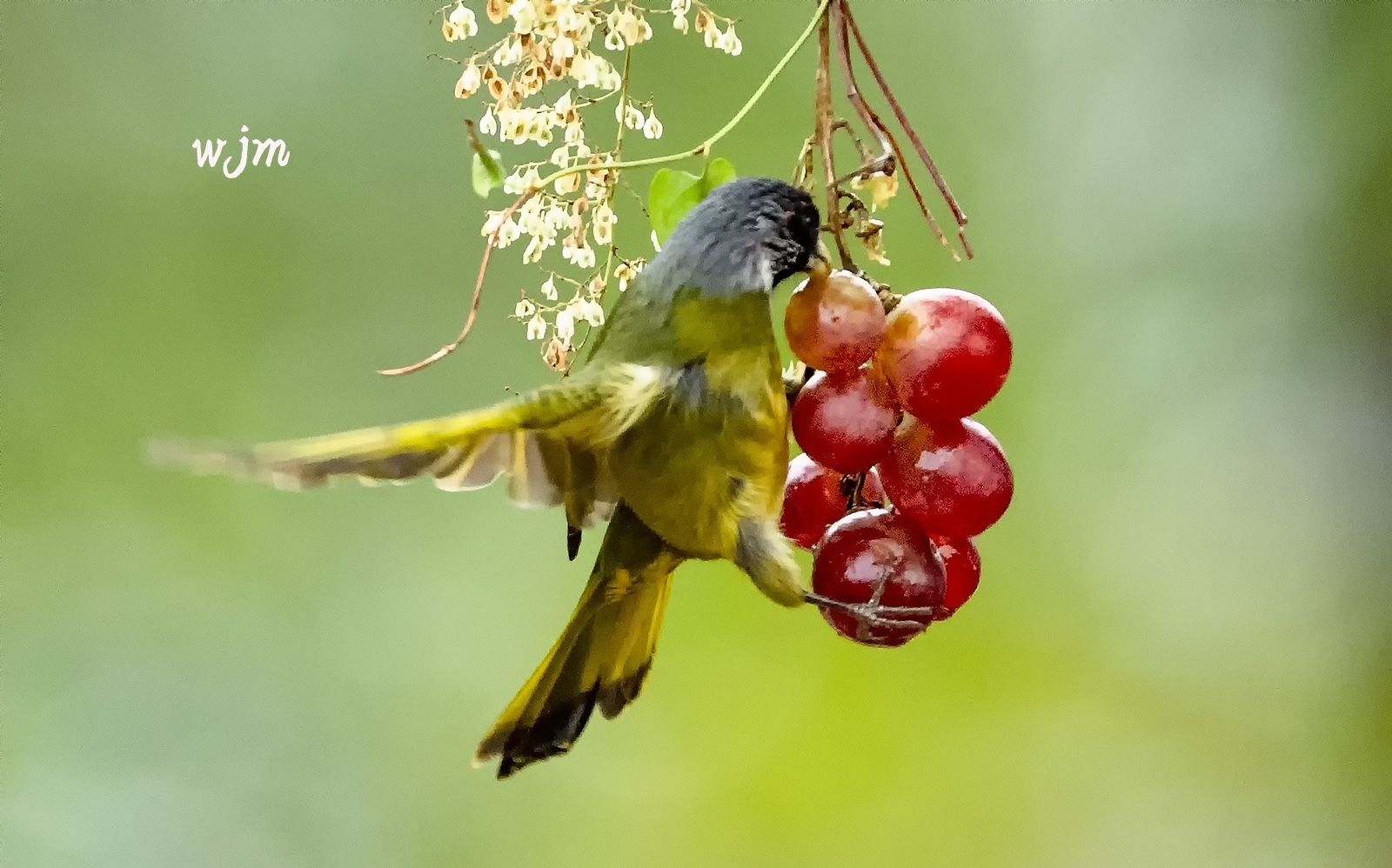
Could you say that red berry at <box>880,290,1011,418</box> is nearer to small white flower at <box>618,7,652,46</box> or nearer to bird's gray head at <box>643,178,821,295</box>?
bird's gray head at <box>643,178,821,295</box>

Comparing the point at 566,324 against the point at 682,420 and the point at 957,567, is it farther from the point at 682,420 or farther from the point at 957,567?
the point at 957,567

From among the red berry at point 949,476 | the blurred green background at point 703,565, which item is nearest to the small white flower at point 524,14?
the red berry at point 949,476

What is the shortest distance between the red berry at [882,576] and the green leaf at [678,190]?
0.27 m

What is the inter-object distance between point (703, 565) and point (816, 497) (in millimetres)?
875

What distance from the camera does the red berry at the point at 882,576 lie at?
0.66 metres

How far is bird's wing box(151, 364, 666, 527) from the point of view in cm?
57

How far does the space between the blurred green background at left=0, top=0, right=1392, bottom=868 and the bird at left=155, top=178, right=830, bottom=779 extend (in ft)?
2.67

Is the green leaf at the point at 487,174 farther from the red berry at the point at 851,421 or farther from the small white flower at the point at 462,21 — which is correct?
the red berry at the point at 851,421

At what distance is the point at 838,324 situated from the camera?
623 millimetres

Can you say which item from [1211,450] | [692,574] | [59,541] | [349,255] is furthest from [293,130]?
[1211,450]

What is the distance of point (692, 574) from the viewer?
1.66 meters
